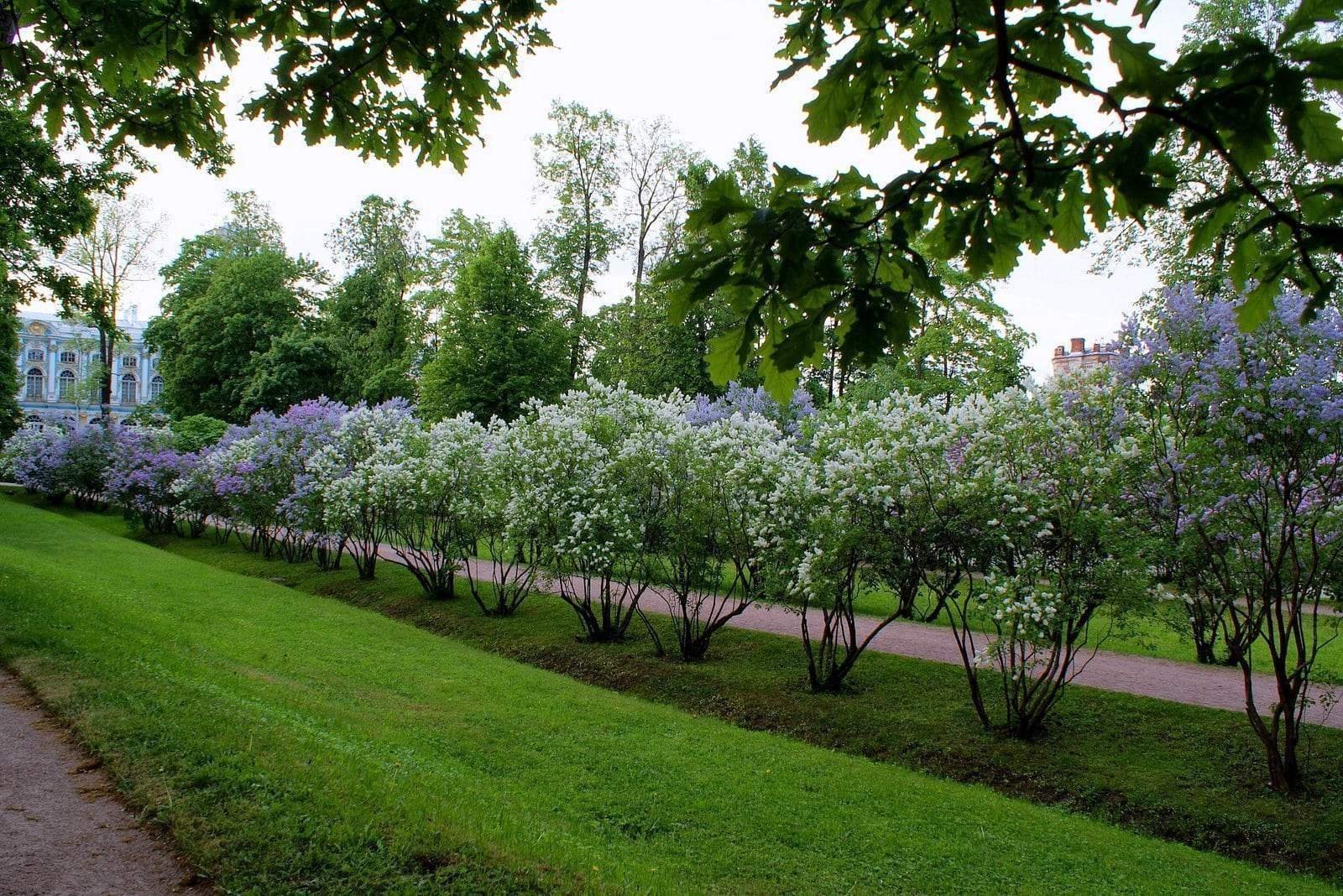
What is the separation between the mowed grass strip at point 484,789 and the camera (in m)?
4.45

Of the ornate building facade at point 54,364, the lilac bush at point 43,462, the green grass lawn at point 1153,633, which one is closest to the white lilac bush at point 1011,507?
the green grass lawn at point 1153,633

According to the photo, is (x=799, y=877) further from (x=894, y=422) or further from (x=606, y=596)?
(x=606, y=596)

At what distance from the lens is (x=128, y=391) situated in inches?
3233

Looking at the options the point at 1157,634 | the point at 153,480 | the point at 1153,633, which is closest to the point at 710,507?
the point at 1157,634

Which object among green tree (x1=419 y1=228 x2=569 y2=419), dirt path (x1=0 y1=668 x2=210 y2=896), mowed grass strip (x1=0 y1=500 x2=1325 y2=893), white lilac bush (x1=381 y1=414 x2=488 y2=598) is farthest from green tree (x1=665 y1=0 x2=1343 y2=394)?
green tree (x1=419 y1=228 x2=569 y2=419)

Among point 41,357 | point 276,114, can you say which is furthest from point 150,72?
point 41,357

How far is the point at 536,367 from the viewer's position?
121ft

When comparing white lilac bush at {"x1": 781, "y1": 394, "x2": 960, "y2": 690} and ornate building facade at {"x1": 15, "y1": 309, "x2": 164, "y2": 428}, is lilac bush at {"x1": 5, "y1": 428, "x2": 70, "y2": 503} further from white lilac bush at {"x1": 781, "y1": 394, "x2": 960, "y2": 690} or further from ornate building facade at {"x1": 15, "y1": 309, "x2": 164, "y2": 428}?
→ white lilac bush at {"x1": 781, "y1": 394, "x2": 960, "y2": 690}

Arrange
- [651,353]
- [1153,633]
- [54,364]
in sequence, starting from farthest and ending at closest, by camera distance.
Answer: [54,364], [651,353], [1153,633]

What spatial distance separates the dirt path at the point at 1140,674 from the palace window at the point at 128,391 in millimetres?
82789

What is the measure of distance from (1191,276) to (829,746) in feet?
46.8

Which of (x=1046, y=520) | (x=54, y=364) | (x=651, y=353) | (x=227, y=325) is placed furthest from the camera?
(x=54, y=364)

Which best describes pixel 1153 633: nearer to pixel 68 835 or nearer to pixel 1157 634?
pixel 1157 634

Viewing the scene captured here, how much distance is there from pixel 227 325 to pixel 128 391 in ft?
157
